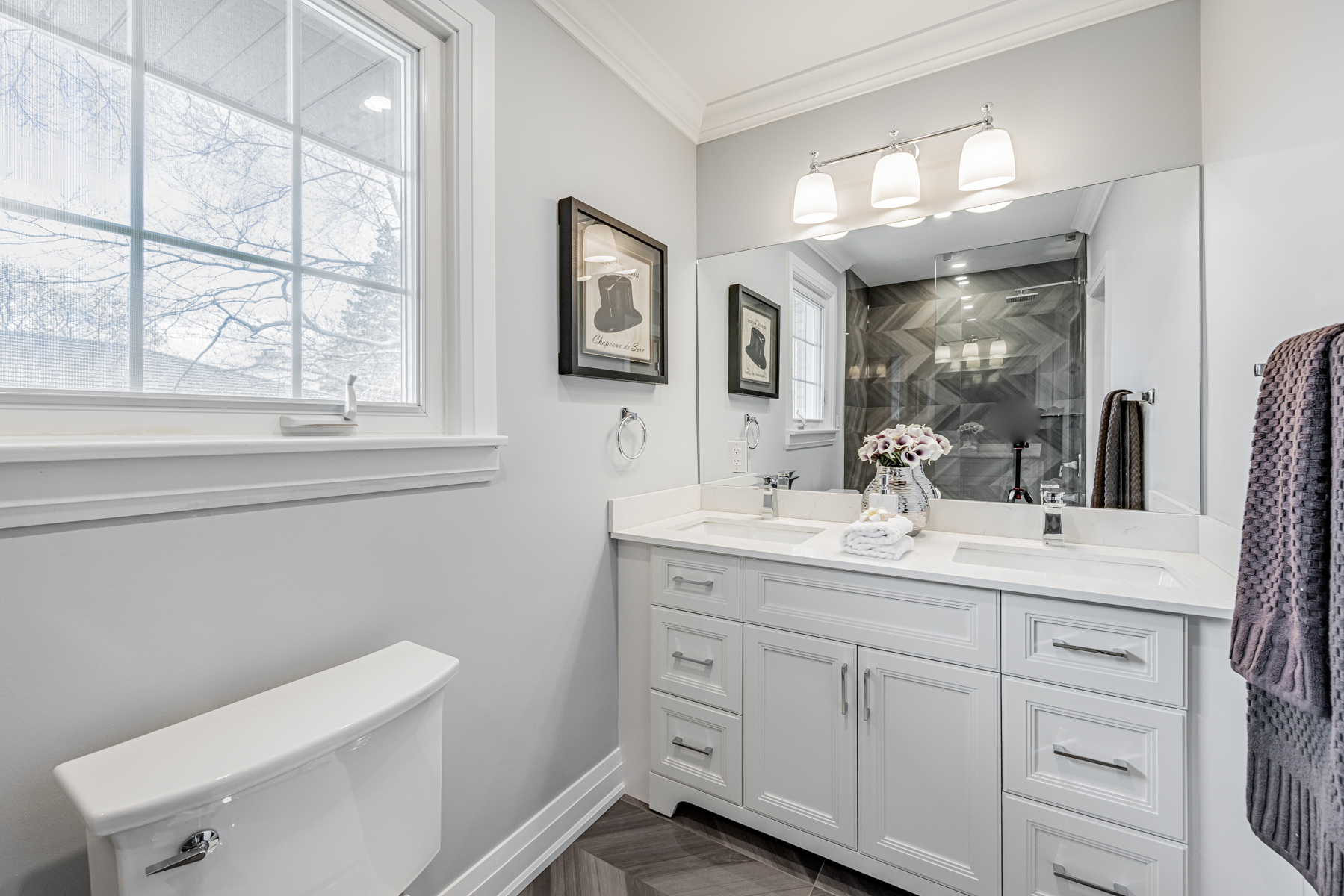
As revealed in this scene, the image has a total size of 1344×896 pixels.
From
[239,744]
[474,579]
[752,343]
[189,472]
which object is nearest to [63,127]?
[189,472]

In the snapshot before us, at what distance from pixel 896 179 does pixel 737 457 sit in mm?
1090

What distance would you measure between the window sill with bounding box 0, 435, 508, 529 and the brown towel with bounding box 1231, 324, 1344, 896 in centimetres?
151

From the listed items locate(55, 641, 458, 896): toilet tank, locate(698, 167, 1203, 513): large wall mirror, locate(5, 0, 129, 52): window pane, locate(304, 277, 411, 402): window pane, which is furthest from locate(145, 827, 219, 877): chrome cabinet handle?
locate(698, 167, 1203, 513): large wall mirror

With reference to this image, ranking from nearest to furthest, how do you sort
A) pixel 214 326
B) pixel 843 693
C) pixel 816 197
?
pixel 214 326
pixel 843 693
pixel 816 197

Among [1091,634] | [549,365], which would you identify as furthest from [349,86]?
[1091,634]

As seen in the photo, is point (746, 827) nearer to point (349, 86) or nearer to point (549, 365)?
point (549, 365)

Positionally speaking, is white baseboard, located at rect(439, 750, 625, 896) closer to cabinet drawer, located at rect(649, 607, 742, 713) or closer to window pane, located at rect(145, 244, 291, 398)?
cabinet drawer, located at rect(649, 607, 742, 713)

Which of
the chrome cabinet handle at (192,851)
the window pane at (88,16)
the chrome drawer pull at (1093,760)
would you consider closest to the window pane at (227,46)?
the window pane at (88,16)

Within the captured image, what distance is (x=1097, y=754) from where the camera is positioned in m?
1.20

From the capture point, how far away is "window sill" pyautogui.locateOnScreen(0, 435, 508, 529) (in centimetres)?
76

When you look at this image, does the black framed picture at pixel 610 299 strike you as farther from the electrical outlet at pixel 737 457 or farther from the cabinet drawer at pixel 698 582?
the cabinet drawer at pixel 698 582

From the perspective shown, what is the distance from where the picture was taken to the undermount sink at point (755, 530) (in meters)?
1.99

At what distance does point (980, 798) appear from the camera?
51.9 inches

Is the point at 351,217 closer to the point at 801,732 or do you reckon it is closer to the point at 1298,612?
the point at 801,732
